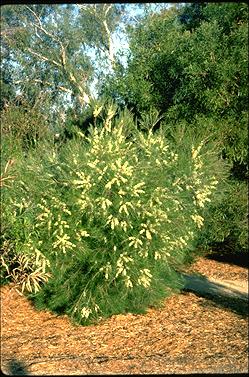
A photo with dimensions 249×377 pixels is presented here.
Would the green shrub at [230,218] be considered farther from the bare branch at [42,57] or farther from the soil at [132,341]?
the bare branch at [42,57]

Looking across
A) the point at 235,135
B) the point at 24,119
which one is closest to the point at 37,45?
the point at 24,119

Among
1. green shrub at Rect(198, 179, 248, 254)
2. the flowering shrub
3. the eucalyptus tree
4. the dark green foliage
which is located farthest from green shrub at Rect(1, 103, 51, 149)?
the eucalyptus tree

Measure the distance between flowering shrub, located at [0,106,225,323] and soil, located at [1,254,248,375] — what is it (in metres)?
0.38

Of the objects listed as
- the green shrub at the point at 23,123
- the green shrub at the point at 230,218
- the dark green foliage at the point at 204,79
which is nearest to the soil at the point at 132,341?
the green shrub at the point at 230,218

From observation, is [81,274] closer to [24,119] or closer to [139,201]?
[139,201]

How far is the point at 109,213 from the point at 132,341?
148 cm

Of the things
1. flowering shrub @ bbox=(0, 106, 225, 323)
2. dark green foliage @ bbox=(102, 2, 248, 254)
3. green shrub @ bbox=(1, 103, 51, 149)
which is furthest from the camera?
green shrub @ bbox=(1, 103, 51, 149)

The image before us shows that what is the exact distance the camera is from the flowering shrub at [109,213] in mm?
6941

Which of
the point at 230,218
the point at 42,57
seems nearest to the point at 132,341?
the point at 230,218

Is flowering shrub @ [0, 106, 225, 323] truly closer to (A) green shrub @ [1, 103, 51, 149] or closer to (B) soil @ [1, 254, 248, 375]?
(B) soil @ [1, 254, 248, 375]

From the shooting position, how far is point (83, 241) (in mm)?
7270

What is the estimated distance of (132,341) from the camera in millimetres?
7113

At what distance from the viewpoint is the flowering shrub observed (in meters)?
6.94

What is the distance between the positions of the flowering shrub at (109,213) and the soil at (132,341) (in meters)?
0.38
